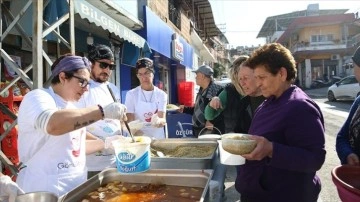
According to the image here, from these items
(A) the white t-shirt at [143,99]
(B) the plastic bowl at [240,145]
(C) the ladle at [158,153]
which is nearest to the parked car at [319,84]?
(A) the white t-shirt at [143,99]

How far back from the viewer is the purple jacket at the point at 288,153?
A: 1.48 metres

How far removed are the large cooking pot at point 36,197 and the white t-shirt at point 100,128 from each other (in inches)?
40.2

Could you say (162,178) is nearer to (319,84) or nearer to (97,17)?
(97,17)

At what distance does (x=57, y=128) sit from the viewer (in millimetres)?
1530

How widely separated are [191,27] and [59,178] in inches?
704

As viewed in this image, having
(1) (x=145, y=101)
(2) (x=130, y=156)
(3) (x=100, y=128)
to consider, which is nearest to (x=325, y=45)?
(1) (x=145, y=101)

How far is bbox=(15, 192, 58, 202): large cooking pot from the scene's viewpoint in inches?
49.8

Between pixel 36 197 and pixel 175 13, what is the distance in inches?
562

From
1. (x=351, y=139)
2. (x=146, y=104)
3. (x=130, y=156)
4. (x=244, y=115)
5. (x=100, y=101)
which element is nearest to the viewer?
(x=130, y=156)

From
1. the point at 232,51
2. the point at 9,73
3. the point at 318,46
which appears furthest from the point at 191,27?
the point at 232,51

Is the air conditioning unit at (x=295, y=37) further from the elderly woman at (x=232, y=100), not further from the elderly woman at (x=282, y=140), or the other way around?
the elderly woman at (x=282, y=140)

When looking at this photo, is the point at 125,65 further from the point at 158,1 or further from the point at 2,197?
the point at 2,197

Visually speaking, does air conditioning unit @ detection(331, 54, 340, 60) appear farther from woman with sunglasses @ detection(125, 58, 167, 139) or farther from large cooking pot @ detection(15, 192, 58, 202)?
large cooking pot @ detection(15, 192, 58, 202)

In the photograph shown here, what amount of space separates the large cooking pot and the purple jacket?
105 cm
